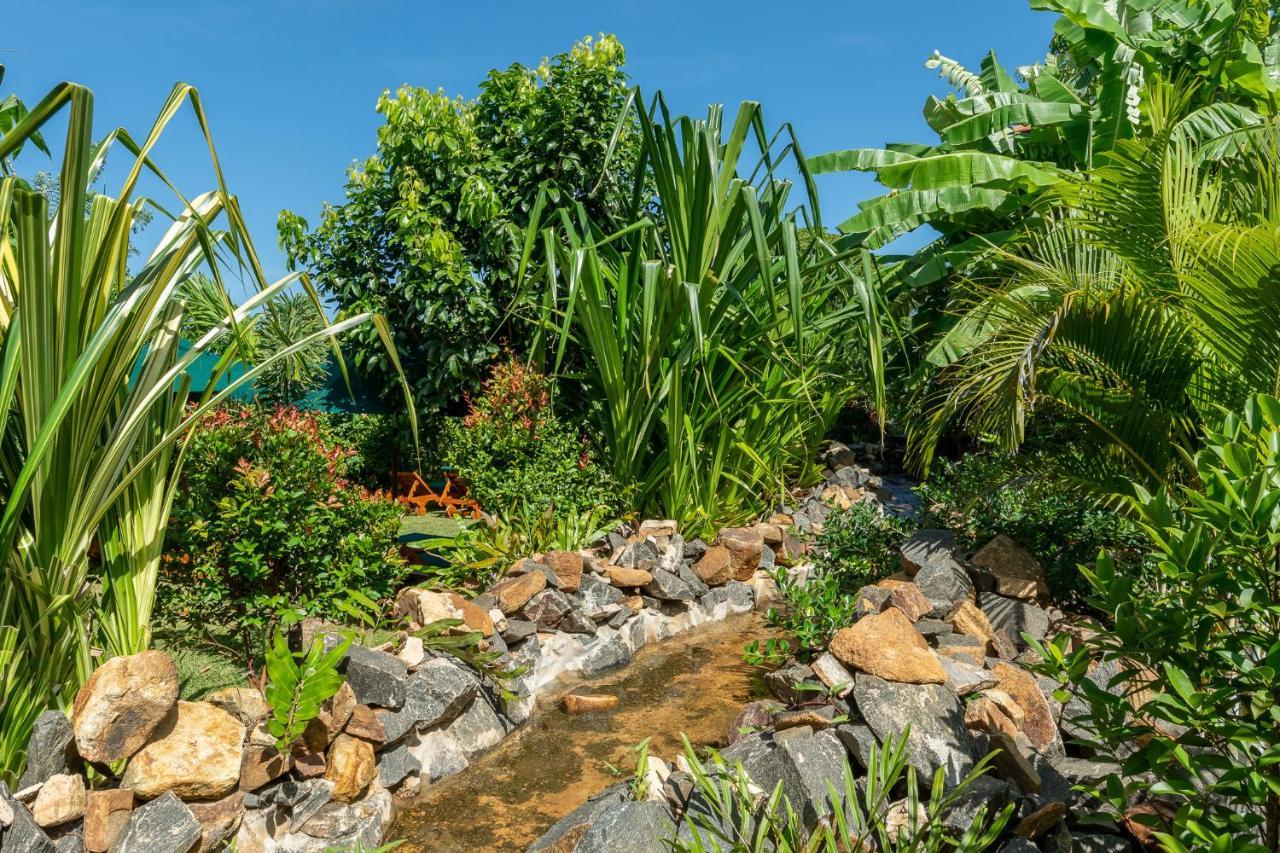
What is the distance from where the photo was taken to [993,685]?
11.6 ft

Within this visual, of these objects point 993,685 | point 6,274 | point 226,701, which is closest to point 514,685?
point 226,701

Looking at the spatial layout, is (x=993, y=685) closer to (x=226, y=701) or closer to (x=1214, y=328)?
(x=1214, y=328)

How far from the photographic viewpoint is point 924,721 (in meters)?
3.17

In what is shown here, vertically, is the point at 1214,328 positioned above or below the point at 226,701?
above

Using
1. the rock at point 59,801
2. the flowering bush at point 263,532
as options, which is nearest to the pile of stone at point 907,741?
the rock at point 59,801

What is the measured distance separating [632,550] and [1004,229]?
18.6 feet

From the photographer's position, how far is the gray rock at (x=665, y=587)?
210 inches

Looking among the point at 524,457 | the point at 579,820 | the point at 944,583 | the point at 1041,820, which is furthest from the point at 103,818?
the point at 944,583

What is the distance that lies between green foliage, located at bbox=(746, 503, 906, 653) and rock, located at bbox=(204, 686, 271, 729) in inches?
80.4

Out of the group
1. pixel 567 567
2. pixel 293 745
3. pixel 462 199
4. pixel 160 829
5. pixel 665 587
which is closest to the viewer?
pixel 160 829

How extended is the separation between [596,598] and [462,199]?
13.2ft

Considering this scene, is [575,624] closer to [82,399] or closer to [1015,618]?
[1015,618]

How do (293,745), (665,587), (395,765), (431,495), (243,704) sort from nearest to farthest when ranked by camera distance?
(293,745), (243,704), (395,765), (665,587), (431,495)

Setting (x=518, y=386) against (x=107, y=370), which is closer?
(x=107, y=370)
